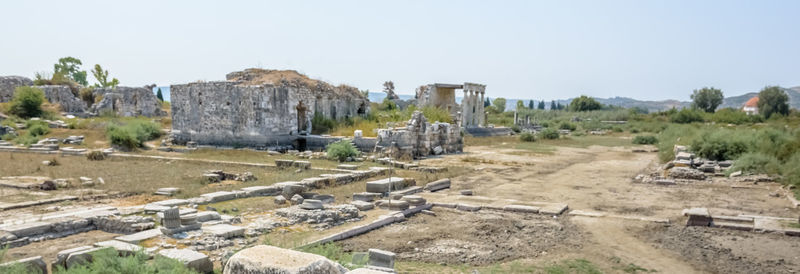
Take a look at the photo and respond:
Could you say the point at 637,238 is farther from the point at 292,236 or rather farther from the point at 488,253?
the point at 292,236

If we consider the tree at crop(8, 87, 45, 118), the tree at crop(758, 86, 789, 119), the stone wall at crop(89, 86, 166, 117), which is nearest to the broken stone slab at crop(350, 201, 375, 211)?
the tree at crop(8, 87, 45, 118)

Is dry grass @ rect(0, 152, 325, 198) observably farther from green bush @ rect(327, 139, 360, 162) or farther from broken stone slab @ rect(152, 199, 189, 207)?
green bush @ rect(327, 139, 360, 162)

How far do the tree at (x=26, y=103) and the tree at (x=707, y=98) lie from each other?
238ft

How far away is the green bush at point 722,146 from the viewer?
57.5 feet

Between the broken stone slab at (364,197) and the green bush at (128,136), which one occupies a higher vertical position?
the green bush at (128,136)

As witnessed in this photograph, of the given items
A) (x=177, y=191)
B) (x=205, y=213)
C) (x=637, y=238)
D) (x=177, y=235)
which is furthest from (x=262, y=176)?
(x=637, y=238)

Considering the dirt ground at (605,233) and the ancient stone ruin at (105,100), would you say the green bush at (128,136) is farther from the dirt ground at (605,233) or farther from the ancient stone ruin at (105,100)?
the dirt ground at (605,233)

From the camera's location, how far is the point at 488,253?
7336 mm

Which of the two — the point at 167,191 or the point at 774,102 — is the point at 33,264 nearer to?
the point at 167,191

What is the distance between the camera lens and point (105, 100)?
118 feet

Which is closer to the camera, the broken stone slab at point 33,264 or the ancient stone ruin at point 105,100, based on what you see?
the broken stone slab at point 33,264

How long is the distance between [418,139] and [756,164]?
37.1ft

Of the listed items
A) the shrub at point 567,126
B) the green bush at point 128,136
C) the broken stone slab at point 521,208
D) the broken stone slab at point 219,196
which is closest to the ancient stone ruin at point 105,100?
the green bush at point 128,136

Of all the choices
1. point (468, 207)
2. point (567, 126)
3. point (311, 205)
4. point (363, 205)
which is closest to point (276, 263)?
point (311, 205)
